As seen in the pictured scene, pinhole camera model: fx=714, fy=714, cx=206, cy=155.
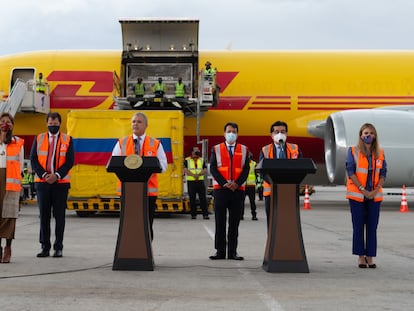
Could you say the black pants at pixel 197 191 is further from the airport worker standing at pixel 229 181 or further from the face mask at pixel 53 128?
the face mask at pixel 53 128

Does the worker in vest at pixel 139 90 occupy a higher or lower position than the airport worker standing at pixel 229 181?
higher

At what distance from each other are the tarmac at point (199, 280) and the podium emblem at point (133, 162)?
3.18ft

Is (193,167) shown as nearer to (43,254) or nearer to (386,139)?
(386,139)

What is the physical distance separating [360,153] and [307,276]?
161cm

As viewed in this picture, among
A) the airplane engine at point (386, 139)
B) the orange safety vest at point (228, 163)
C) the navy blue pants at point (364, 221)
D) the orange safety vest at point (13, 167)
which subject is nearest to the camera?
the navy blue pants at point (364, 221)

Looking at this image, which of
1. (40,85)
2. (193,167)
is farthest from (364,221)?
(40,85)

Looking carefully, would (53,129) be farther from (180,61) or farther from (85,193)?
Answer: (180,61)

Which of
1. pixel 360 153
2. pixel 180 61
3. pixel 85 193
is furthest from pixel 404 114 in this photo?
pixel 360 153

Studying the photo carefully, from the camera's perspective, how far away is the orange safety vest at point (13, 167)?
725 cm

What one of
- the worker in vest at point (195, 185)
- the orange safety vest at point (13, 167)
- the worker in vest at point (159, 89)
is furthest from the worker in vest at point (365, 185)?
the worker in vest at point (159, 89)

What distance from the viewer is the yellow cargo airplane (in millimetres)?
18938

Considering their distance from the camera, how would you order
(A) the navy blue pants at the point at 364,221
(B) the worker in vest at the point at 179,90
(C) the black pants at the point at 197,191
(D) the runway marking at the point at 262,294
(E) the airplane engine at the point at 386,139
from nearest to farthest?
1. (D) the runway marking at the point at 262,294
2. (A) the navy blue pants at the point at 364,221
3. (C) the black pants at the point at 197,191
4. (E) the airplane engine at the point at 386,139
5. (B) the worker in vest at the point at 179,90

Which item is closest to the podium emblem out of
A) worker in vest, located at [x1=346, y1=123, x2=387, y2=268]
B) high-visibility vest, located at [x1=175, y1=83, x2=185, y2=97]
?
worker in vest, located at [x1=346, y1=123, x2=387, y2=268]

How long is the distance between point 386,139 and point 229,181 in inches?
410
